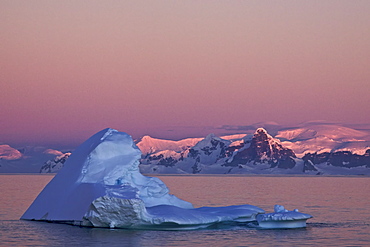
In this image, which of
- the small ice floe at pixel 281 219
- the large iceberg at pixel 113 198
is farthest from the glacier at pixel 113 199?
the small ice floe at pixel 281 219

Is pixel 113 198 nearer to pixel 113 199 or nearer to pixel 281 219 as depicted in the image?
pixel 113 199

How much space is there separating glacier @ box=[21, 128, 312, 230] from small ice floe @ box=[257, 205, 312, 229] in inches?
73.6

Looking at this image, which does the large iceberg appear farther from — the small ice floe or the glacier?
the small ice floe

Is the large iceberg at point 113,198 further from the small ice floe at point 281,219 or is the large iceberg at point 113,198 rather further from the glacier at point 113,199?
the small ice floe at point 281,219

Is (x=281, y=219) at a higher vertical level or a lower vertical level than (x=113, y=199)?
lower

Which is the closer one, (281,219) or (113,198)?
(113,198)

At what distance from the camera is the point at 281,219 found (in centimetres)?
3328

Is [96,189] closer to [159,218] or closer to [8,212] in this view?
[159,218]

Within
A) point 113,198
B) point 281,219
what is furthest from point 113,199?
point 281,219

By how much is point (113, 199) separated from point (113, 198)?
2.0 inches

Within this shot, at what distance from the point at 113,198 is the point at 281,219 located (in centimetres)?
829

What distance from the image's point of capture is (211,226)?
34406 millimetres

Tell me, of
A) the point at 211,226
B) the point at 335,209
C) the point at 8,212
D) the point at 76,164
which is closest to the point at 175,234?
the point at 211,226

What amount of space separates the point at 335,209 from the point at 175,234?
21.8m
